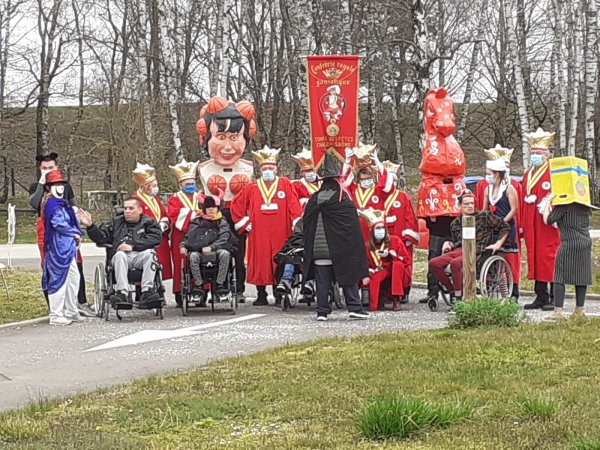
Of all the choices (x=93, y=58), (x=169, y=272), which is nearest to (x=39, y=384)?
(x=169, y=272)

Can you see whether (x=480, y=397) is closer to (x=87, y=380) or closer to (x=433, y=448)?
(x=433, y=448)

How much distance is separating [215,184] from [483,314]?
5.63m

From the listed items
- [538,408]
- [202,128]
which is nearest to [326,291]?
[202,128]

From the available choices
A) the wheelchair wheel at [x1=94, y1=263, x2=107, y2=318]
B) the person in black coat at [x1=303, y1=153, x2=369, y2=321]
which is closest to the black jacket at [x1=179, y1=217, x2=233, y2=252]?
the wheelchair wheel at [x1=94, y1=263, x2=107, y2=318]

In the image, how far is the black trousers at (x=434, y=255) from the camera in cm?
1334

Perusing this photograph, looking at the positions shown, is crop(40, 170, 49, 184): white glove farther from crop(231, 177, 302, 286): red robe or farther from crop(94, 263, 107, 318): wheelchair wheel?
crop(231, 177, 302, 286): red robe

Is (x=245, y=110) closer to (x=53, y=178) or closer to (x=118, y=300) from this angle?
(x=53, y=178)

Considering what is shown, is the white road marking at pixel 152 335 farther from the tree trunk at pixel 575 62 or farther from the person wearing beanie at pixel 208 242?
the tree trunk at pixel 575 62

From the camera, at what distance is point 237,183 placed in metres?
14.4

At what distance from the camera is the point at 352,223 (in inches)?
476

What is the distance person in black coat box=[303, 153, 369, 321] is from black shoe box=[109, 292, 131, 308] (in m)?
2.19

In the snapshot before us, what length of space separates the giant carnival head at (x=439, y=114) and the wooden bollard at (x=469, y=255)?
11.0 feet

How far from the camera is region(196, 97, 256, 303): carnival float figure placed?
47.1ft

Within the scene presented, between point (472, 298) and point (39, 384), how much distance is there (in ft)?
14.7
